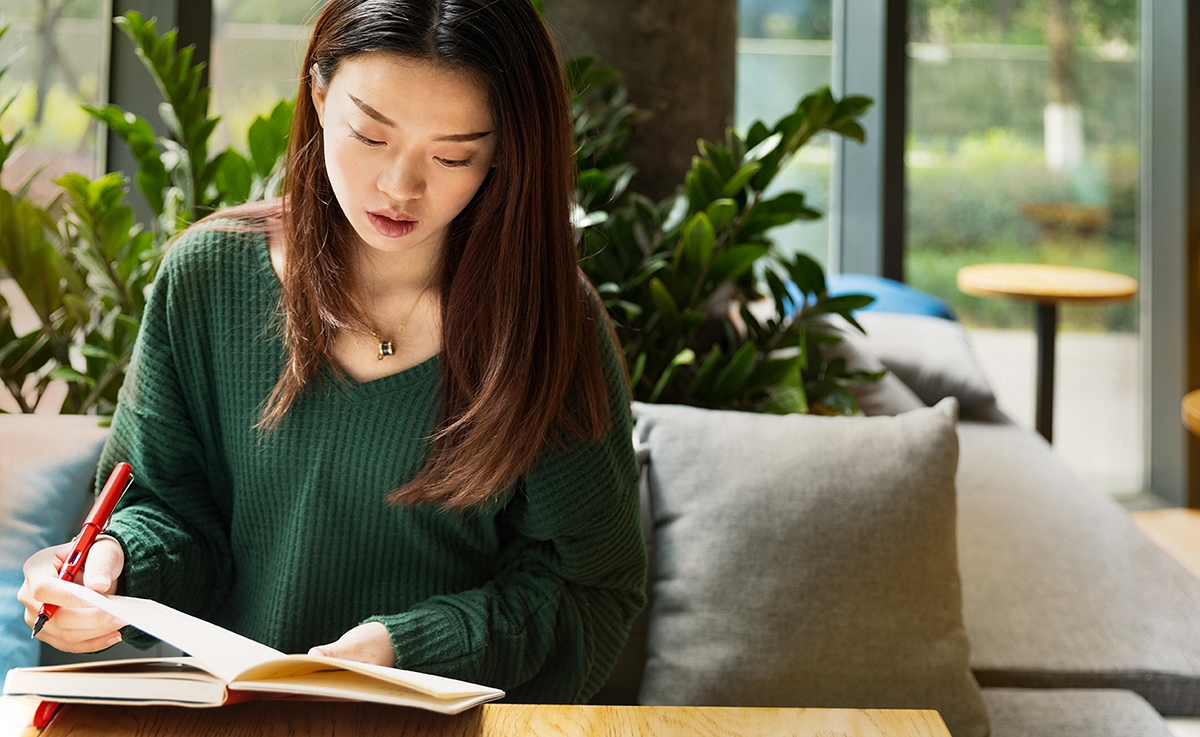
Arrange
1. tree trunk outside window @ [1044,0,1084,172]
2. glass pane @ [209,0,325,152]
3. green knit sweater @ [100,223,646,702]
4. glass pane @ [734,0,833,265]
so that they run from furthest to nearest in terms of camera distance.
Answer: tree trunk outside window @ [1044,0,1084,172]
glass pane @ [734,0,833,265]
glass pane @ [209,0,325,152]
green knit sweater @ [100,223,646,702]

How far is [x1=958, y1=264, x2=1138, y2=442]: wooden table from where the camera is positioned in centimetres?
328

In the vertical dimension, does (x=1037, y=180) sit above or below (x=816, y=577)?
above

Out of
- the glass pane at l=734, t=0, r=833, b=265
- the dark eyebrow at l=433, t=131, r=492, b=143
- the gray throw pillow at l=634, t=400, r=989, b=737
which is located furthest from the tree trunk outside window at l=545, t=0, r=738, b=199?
the glass pane at l=734, t=0, r=833, b=265

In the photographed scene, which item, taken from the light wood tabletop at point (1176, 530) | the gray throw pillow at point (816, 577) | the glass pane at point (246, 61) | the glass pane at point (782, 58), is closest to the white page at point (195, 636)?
the gray throw pillow at point (816, 577)

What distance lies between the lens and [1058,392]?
4121 mm

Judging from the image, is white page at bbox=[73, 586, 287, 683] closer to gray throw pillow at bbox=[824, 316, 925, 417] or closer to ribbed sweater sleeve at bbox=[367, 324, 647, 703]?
ribbed sweater sleeve at bbox=[367, 324, 647, 703]

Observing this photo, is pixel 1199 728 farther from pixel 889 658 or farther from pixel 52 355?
pixel 52 355

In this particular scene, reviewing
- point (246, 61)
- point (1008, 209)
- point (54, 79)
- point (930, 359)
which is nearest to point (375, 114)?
point (54, 79)

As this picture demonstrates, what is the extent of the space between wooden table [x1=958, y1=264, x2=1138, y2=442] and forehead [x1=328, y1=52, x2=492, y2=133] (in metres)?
2.70

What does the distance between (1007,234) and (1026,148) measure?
1.07 feet

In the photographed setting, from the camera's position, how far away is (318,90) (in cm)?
104

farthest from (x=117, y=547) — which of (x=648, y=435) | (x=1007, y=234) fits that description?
(x=1007, y=234)

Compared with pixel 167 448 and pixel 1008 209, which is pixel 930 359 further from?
pixel 167 448

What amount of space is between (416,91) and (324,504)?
0.45 m
